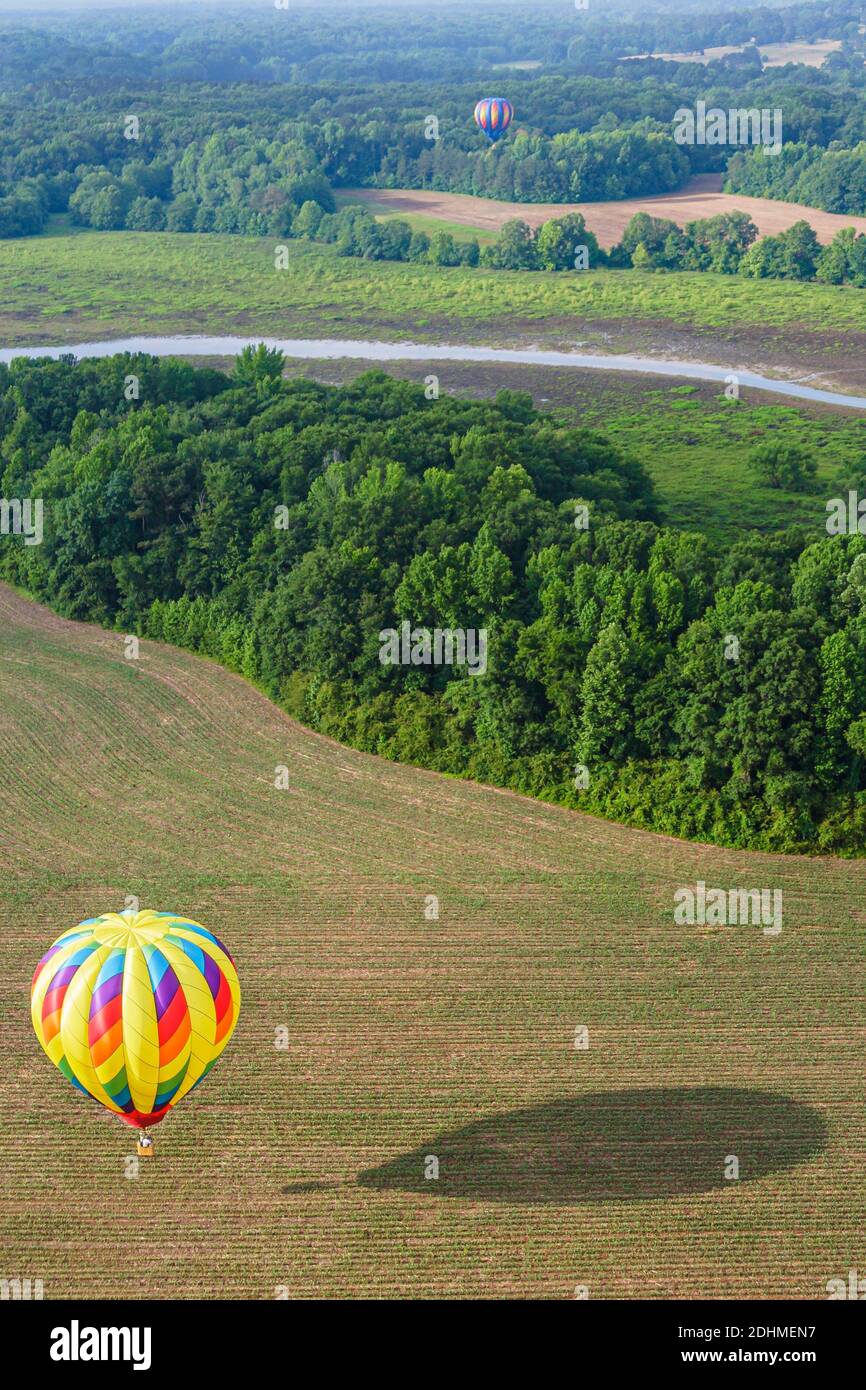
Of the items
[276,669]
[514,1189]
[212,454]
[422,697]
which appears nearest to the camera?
[514,1189]

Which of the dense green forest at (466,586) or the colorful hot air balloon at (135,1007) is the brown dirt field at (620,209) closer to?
the dense green forest at (466,586)

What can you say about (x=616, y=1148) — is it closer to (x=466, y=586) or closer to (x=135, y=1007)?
(x=135, y=1007)

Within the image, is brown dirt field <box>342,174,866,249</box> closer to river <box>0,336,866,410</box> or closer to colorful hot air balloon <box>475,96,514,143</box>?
colorful hot air balloon <box>475,96,514,143</box>

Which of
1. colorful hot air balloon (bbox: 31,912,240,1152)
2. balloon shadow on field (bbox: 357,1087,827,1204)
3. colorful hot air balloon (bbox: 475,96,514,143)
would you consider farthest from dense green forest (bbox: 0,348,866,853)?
colorful hot air balloon (bbox: 475,96,514,143)

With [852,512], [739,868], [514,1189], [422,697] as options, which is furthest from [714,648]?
[852,512]

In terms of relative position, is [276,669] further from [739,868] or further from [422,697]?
[739,868]
